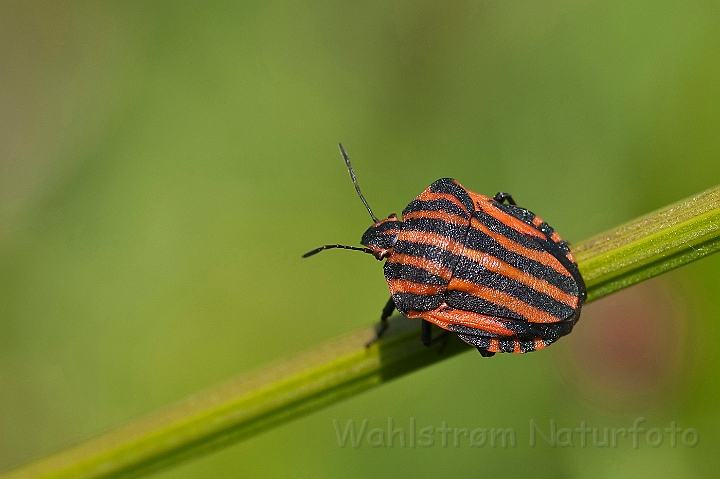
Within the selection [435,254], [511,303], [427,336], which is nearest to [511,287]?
[511,303]

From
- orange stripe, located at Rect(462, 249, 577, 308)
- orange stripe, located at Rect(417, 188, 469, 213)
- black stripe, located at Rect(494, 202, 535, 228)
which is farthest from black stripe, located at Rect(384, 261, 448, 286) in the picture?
black stripe, located at Rect(494, 202, 535, 228)

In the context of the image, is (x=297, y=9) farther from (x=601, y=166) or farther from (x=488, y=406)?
(x=488, y=406)

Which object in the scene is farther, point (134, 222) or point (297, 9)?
point (297, 9)

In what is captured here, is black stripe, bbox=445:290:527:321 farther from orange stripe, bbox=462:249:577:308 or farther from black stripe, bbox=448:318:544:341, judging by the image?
orange stripe, bbox=462:249:577:308

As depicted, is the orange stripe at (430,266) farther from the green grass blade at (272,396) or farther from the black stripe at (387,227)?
the green grass blade at (272,396)

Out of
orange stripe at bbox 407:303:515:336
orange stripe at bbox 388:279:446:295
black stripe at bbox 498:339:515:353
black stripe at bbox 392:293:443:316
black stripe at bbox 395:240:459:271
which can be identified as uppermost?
black stripe at bbox 395:240:459:271

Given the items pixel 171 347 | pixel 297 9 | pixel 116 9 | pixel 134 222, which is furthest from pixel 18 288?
pixel 297 9
